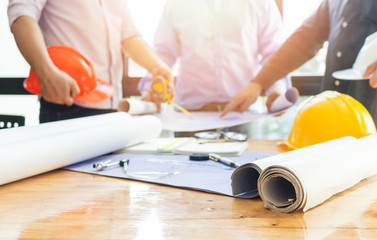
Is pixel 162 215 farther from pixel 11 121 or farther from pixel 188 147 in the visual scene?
pixel 11 121

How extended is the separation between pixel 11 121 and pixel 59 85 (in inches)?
9.6

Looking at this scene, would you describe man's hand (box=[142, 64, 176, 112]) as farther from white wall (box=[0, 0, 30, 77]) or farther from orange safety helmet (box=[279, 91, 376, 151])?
white wall (box=[0, 0, 30, 77])

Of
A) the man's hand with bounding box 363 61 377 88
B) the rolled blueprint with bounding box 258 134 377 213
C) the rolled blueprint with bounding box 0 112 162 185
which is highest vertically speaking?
the man's hand with bounding box 363 61 377 88

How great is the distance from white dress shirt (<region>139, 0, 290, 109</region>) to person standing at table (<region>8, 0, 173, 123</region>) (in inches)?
7.6

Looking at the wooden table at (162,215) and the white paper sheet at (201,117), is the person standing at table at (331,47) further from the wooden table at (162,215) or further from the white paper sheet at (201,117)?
the wooden table at (162,215)

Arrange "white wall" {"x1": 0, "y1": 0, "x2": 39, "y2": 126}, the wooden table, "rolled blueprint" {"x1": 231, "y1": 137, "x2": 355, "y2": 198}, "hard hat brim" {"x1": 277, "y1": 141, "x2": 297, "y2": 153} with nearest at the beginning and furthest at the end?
1. the wooden table
2. "rolled blueprint" {"x1": 231, "y1": 137, "x2": 355, "y2": 198}
3. "hard hat brim" {"x1": 277, "y1": 141, "x2": 297, "y2": 153}
4. "white wall" {"x1": 0, "y1": 0, "x2": 39, "y2": 126}

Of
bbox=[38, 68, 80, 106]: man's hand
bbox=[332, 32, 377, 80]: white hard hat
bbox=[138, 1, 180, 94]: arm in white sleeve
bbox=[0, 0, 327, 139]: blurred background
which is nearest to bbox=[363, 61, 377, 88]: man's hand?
bbox=[332, 32, 377, 80]: white hard hat

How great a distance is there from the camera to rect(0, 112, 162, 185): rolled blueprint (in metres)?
0.62

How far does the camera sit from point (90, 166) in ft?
2.48

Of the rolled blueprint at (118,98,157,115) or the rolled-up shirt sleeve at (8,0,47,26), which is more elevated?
the rolled-up shirt sleeve at (8,0,47,26)

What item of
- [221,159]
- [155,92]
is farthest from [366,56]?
[155,92]

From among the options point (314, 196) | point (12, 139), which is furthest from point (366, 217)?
point (12, 139)

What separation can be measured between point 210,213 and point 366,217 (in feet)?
0.69

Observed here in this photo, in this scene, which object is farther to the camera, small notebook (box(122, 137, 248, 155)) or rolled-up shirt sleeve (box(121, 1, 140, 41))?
rolled-up shirt sleeve (box(121, 1, 140, 41))
